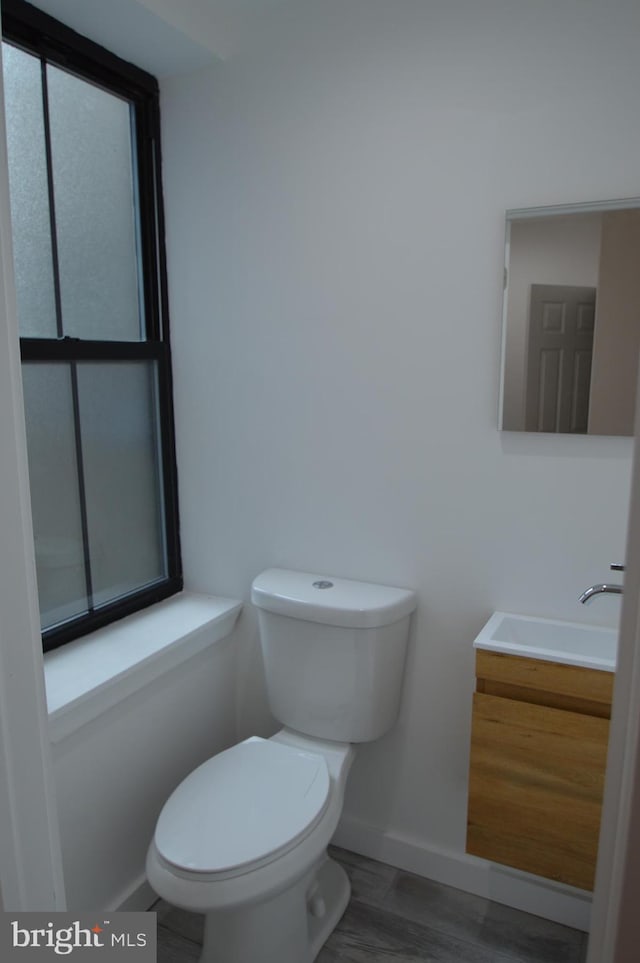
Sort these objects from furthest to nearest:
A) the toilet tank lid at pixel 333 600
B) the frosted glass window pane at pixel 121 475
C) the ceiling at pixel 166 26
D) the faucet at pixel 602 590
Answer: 1. the frosted glass window pane at pixel 121 475
2. the toilet tank lid at pixel 333 600
3. the ceiling at pixel 166 26
4. the faucet at pixel 602 590

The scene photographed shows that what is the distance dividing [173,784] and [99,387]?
1.13m

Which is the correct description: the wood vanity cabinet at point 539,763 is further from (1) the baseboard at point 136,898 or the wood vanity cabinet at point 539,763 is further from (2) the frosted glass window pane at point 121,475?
(2) the frosted glass window pane at point 121,475

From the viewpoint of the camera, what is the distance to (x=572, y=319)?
1.58 metres

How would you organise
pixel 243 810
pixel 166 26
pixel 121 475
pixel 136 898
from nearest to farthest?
1. pixel 243 810
2. pixel 166 26
3. pixel 136 898
4. pixel 121 475

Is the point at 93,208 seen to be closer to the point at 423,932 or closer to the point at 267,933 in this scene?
the point at 267,933

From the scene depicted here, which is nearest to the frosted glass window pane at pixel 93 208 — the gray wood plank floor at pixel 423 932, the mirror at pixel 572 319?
the mirror at pixel 572 319

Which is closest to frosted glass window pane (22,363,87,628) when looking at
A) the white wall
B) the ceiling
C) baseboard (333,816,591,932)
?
the white wall

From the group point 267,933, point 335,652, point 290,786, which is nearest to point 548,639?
point 335,652

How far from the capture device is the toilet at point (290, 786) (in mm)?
1405

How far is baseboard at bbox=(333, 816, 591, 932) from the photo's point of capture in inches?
70.2

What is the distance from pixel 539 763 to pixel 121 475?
4.42 ft

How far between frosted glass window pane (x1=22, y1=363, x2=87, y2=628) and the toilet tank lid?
1.66 feet

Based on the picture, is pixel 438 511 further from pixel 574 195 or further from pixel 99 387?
pixel 99 387

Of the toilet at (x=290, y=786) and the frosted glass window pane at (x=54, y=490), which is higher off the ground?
the frosted glass window pane at (x=54, y=490)
